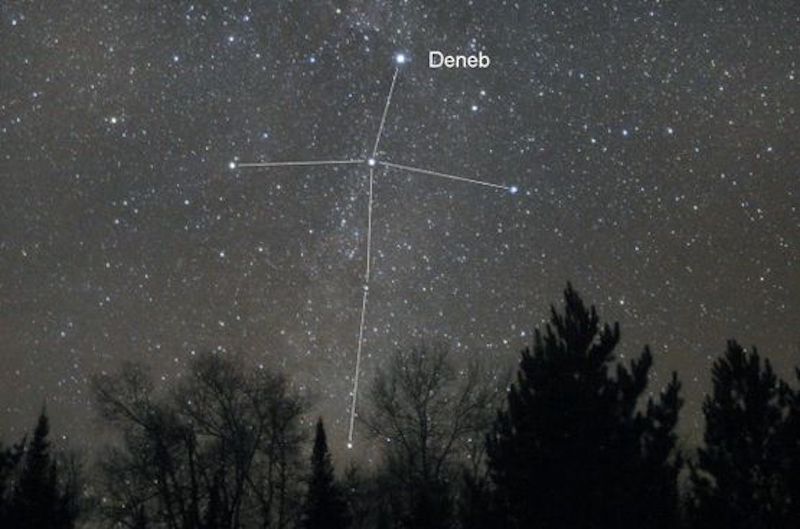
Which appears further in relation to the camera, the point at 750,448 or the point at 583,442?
the point at 750,448

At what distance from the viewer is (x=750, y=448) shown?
15.6m

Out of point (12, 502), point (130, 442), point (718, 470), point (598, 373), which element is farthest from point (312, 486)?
point (598, 373)

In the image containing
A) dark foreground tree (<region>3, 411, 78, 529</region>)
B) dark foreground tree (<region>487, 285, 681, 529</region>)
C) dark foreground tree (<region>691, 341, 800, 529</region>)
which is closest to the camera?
dark foreground tree (<region>487, 285, 681, 529</region>)

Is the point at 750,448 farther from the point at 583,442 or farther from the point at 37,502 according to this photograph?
the point at 37,502

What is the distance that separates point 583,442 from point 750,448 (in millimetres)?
5403

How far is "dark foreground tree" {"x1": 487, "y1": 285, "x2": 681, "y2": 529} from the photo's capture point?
38.5 feet

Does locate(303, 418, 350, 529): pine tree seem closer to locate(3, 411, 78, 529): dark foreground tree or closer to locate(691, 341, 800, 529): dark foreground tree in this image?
locate(3, 411, 78, 529): dark foreground tree

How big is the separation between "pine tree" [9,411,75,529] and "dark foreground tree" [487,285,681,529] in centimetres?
1443

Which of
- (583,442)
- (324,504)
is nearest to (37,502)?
(324,504)

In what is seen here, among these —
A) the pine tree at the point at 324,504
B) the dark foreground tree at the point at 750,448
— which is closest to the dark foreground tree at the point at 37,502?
the pine tree at the point at 324,504

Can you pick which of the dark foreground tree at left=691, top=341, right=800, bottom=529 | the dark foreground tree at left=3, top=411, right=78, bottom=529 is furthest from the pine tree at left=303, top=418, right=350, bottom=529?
A: the dark foreground tree at left=691, top=341, right=800, bottom=529

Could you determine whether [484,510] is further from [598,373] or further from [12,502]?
[12,502]

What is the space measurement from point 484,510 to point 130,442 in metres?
26.5

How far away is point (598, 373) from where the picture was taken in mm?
12484
